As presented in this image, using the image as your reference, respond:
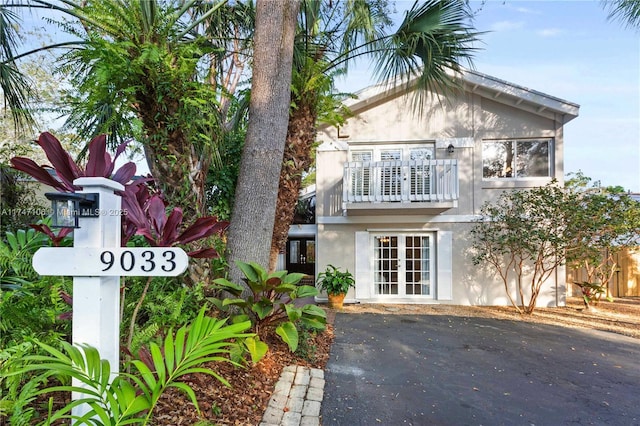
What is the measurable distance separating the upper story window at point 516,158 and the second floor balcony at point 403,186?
5.26ft

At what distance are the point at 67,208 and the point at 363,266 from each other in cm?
731

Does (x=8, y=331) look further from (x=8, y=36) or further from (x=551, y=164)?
(x=551, y=164)

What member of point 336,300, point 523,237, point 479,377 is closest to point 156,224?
point 479,377

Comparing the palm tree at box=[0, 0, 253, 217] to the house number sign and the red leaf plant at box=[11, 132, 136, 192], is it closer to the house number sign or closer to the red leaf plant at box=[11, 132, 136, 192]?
the red leaf plant at box=[11, 132, 136, 192]

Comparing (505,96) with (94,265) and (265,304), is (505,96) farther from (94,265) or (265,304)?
(94,265)

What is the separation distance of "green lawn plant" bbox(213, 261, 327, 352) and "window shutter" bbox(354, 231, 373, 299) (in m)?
4.79

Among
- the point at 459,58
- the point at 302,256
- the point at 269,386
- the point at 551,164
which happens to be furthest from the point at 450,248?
the point at 302,256

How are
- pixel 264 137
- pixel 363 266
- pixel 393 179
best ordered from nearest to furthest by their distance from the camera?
pixel 264 137
pixel 393 179
pixel 363 266

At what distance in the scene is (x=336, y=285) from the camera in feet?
24.4

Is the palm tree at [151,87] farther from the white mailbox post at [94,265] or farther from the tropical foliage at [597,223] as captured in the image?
the tropical foliage at [597,223]

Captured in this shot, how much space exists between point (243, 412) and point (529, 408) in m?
2.54

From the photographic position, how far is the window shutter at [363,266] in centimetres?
818

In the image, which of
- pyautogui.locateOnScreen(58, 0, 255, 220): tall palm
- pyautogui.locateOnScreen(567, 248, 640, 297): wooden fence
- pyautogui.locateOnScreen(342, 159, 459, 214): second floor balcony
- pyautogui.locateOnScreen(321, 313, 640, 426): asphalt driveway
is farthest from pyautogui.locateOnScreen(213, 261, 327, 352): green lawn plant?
pyautogui.locateOnScreen(567, 248, 640, 297): wooden fence

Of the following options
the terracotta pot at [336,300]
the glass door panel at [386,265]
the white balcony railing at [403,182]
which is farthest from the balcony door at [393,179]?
the terracotta pot at [336,300]
